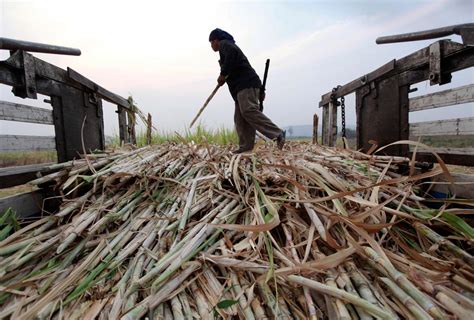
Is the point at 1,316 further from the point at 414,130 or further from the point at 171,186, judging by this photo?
the point at 414,130

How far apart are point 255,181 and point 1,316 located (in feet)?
4.14

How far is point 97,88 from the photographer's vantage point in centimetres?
313

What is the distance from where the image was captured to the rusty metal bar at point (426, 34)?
1778 millimetres

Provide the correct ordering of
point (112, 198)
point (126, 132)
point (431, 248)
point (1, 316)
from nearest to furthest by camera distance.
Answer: point (1, 316)
point (431, 248)
point (112, 198)
point (126, 132)

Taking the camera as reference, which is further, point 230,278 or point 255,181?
point 255,181

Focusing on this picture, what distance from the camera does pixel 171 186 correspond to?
1881 mm

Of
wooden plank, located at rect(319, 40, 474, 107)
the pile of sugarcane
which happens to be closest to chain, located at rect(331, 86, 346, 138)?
wooden plank, located at rect(319, 40, 474, 107)

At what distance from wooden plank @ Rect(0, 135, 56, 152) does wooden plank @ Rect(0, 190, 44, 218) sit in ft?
1.34

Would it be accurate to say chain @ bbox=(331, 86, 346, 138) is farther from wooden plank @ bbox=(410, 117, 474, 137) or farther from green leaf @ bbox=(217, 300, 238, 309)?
green leaf @ bbox=(217, 300, 238, 309)

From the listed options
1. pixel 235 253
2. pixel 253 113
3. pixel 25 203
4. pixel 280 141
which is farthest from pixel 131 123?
pixel 235 253

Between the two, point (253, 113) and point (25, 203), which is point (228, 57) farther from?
point (25, 203)

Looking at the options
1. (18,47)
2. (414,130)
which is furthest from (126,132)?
(414,130)

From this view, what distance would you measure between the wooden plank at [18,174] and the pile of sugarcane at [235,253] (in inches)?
6.7

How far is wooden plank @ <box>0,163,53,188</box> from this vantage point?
5.96 feet
